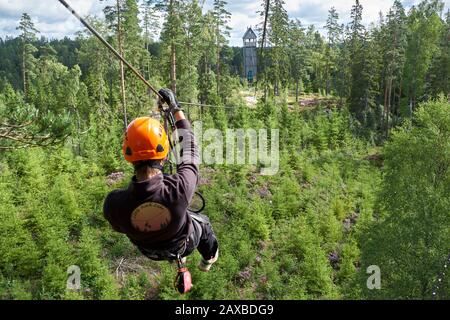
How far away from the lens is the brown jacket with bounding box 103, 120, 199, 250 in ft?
8.86

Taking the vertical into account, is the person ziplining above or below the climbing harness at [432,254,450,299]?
above

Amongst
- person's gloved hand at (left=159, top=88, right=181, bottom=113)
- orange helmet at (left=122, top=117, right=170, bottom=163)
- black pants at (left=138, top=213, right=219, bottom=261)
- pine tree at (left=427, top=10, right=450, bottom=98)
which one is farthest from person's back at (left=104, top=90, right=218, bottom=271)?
pine tree at (left=427, top=10, right=450, bottom=98)

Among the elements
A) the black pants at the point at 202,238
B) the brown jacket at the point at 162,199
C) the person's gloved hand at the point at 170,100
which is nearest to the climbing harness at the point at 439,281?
the black pants at the point at 202,238

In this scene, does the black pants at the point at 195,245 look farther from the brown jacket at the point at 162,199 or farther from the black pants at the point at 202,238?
the brown jacket at the point at 162,199

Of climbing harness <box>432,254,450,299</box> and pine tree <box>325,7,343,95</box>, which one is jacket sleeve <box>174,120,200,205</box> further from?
pine tree <box>325,7,343,95</box>

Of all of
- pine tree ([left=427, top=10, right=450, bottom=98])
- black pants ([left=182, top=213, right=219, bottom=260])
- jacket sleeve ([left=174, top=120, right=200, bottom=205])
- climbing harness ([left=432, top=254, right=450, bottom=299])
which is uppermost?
pine tree ([left=427, top=10, right=450, bottom=98])

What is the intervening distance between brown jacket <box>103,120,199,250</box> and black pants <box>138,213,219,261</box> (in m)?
0.29

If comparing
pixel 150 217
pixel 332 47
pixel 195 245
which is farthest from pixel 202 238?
pixel 332 47

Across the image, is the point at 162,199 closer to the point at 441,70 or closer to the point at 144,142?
the point at 144,142

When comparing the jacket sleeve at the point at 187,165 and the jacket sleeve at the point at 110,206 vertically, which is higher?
the jacket sleeve at the point at 187,165

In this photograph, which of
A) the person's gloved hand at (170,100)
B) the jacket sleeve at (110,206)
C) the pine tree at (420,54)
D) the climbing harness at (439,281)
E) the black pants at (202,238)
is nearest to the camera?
the jacket sleeve at (110,206)

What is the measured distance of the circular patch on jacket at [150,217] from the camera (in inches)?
107

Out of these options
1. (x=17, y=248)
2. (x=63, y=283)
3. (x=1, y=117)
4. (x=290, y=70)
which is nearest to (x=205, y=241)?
(x=1, y=117)
